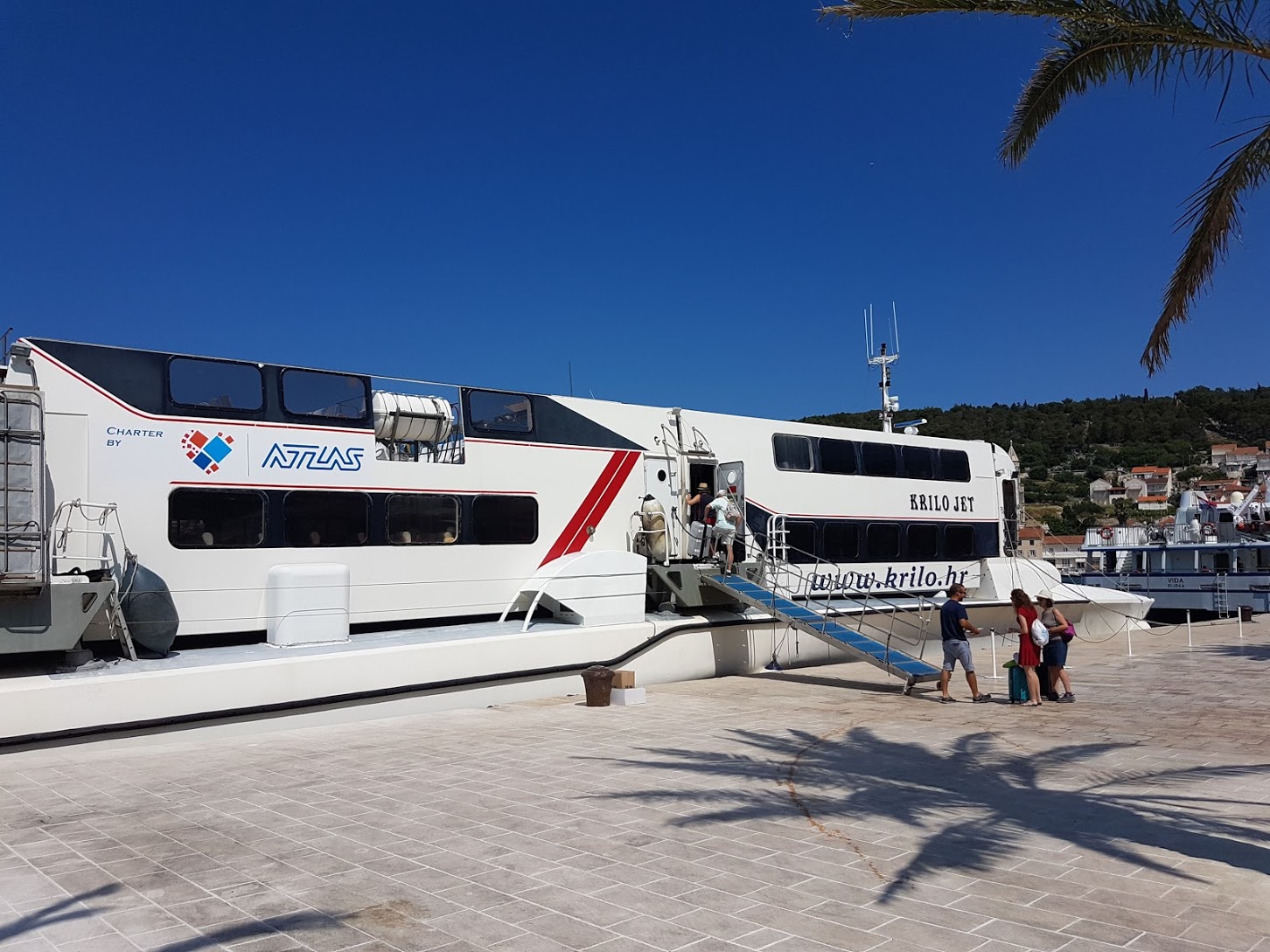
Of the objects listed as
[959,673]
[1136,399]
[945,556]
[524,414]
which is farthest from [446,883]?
[1136,399]

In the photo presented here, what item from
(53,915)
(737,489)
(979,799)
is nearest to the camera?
(53,915)

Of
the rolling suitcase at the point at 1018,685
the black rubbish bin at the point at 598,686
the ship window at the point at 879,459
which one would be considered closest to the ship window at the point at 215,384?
the black rubbish bin at the point at 598,686

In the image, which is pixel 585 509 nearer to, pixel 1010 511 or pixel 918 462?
pixel 918 462

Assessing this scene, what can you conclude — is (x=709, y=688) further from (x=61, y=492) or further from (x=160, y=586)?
(x=61, y=492)

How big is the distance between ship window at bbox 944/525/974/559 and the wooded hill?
81.3 meters

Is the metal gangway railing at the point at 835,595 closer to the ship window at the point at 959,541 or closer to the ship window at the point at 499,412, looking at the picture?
the ship window at the point at 959,541

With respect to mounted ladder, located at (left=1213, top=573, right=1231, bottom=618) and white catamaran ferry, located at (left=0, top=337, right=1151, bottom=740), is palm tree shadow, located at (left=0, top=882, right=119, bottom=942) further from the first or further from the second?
mounted ladder, located at (left=1213, top=573, right=1231, bottom=618)

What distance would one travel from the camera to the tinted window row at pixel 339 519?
408 inches

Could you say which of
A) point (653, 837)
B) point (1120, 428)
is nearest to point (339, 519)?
point (653, 837)

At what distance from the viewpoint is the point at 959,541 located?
1884 centimetres

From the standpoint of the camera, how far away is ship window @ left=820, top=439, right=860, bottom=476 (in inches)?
656

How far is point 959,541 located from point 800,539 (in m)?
4.58

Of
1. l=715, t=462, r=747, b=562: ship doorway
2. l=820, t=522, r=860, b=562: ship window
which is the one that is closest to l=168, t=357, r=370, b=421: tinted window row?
l=715, t=462, r=747, b=562: ship doorway

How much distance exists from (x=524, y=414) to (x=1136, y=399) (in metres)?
138
